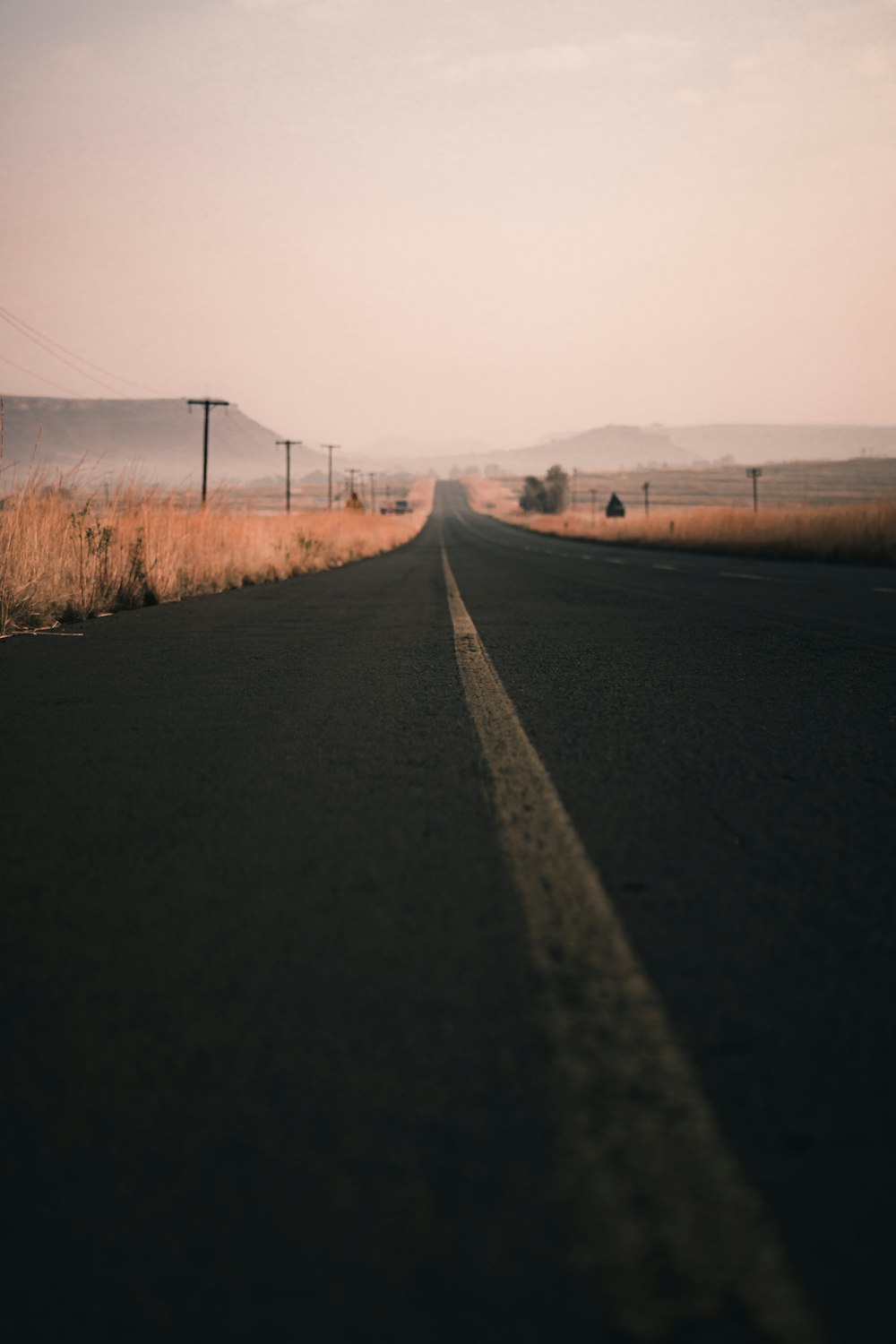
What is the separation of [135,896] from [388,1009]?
3.20 ft

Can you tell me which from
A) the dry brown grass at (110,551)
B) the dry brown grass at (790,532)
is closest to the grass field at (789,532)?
the dry brown grass at (790,532)

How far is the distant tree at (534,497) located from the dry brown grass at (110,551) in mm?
108263

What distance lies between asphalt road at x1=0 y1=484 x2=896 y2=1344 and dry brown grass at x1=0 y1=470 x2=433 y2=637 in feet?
19.6

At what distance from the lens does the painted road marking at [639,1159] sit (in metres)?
1.16

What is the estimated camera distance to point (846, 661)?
6828 millimetres

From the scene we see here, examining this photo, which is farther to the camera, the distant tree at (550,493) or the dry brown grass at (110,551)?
the distant tree at (550,493)

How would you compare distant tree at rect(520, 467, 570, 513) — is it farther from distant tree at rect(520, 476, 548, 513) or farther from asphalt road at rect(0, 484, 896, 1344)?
asphalt road at rect(0, 484, 896, 1344)

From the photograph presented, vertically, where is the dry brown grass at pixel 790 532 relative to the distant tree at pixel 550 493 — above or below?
below

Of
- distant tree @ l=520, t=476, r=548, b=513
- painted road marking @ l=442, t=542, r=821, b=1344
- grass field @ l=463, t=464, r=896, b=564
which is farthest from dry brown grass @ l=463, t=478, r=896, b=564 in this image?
distant tree @ l=520, t=476, r=548, b=513

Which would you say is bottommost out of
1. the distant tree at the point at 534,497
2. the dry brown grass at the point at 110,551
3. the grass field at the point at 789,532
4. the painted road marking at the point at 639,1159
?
the painted road marking at the point at 639,1159

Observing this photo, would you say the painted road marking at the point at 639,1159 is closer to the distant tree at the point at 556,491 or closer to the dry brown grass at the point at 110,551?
the dry brown grass at the point at 110,551

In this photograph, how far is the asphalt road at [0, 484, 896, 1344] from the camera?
47.1 inches

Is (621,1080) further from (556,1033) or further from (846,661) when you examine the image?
(846,661)

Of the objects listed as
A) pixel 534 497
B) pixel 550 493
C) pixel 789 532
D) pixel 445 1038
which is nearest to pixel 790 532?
pixel 789 532
